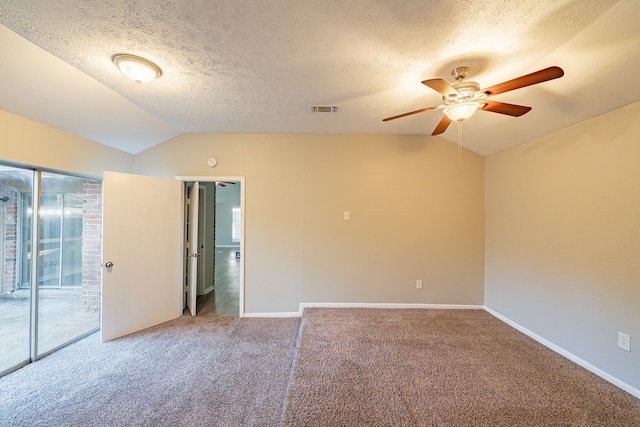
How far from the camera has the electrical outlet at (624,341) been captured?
6.20 ft

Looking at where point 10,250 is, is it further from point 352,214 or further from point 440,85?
point 440,85

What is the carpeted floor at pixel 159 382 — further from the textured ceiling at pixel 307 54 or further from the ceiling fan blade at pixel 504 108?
the ceiling fan blade at pixel 504 108

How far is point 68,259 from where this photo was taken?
3.31m

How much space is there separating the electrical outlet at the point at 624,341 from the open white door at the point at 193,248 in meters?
4.54

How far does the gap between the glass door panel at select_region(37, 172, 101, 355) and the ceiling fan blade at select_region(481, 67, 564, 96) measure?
14.5 feet

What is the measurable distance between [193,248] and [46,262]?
1.56 metres

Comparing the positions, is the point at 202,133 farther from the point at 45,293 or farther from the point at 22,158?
the point at 45,293

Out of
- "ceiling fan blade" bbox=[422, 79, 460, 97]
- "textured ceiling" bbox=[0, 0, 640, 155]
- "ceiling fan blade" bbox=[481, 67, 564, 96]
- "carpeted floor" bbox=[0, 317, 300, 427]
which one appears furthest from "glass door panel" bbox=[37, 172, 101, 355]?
"ceiling fan blade" bbox=[481, 67, 564, 96]

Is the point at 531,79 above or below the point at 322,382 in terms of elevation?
above

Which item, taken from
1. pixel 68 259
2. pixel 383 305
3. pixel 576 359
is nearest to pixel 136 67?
pixel 68 259

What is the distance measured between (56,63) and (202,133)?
1644mm

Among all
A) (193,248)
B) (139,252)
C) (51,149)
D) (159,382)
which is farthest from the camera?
(193,248)

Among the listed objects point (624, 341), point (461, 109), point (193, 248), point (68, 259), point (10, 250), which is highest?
point (461, 109)

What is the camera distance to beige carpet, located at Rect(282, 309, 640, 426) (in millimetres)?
1599
